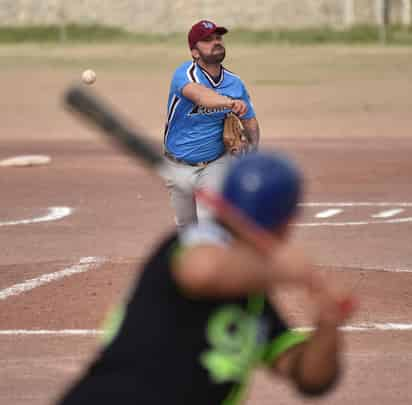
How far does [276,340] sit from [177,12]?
61.3 m

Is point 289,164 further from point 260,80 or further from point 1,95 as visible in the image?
point 260,80

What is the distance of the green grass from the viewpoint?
49.7 meters

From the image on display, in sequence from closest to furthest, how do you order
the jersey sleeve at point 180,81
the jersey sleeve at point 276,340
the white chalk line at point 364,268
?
the jersey sleeve at point 276,340 → the jersey sleeve at point 180,81 → the white chalk line at point 364,268

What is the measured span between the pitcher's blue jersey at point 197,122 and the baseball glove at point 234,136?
0.20 feet

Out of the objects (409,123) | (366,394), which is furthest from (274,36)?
(366,394)

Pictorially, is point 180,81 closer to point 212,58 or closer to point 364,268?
point 212,58

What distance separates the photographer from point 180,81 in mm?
9438

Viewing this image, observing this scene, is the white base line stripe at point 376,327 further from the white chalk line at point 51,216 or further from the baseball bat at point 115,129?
Answer: the white chalk line at point 51,216

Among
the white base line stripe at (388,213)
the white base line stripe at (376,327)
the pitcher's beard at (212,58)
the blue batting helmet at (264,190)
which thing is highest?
the blue batting helmet at (264,190)

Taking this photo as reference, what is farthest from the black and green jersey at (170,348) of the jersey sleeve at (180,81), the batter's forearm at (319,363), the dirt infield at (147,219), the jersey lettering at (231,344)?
the jersey sleeve at (180,81)

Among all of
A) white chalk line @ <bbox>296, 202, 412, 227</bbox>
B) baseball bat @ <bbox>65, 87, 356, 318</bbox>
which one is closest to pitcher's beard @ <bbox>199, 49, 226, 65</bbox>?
white chalk line @ <bbox>296, 202, 412, 227</bbox>

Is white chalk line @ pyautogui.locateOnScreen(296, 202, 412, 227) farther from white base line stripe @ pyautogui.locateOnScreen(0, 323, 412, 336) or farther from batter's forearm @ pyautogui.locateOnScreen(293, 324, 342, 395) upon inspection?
batter's forearm @ pyautogui.locateOnScreen(293, 324, 342, 395)

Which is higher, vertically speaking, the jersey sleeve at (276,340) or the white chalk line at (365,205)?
the jersey sleeve at (276,340)

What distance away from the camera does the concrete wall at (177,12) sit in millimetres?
62844
